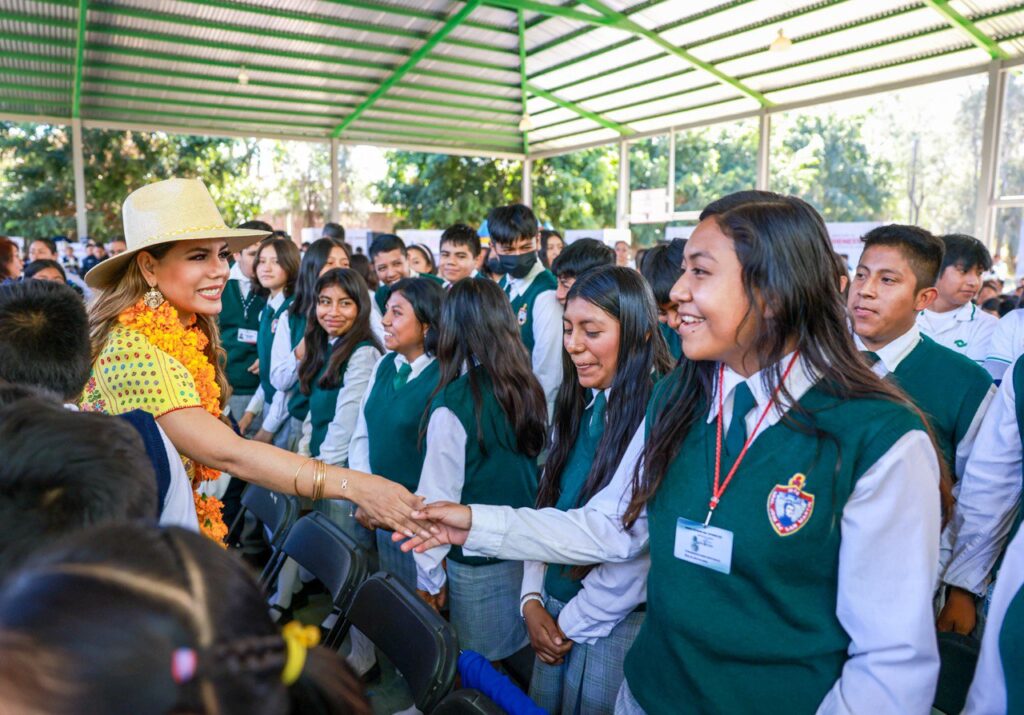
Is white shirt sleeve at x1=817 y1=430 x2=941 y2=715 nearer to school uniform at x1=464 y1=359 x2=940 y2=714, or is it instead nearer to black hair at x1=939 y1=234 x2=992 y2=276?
school uniform at x1=464 y1=359 x2=940 y2=714

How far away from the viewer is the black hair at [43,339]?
1229 millimetres

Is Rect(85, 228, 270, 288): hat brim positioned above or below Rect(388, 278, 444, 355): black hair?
above

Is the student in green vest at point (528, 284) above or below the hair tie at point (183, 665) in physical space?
above

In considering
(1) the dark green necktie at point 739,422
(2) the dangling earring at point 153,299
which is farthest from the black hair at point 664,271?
(2) the dangling earring at point 153,299

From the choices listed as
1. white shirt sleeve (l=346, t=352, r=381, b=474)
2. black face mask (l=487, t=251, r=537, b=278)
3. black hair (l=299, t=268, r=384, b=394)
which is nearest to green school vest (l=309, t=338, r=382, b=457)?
black hair (l=299, t=268, r=384, b=394)

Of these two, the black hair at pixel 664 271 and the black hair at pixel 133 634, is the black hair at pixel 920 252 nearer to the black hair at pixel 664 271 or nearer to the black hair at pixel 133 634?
the black hair at pixel 664 271

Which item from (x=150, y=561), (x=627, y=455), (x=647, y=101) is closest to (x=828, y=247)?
(x=627, y=455)

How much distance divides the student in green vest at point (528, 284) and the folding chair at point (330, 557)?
2.05 metres

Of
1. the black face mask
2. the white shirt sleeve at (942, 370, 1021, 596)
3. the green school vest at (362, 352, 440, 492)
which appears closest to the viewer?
the white shirt sleeve at (942, 370, 1021, 596)

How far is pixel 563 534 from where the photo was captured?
1.54 meters

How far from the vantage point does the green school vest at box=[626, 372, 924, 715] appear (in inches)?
41.6

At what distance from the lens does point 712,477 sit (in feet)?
3.97

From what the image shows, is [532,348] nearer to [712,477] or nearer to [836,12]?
[712,477]

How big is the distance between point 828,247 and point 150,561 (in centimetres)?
114
